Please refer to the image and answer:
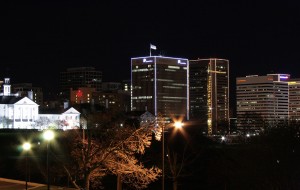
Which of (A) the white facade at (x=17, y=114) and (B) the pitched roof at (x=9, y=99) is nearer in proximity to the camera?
(A) the white facade at (x=17, y=114)

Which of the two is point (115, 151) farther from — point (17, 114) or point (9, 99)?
point (9, 99)

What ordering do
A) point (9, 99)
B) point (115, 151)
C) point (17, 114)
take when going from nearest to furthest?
point (115, 151) → point (17, 114) → point (9, 99)

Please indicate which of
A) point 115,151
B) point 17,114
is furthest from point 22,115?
point 115,151

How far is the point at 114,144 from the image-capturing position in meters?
25.4

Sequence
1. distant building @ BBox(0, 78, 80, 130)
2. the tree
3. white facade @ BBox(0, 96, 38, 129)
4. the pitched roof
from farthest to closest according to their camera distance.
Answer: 1. the pitched roof
2. white facade @ BBox(0, 96, 38, 129)
3. distant building @ BBox(0, 78, 80, 130)
4. the tree

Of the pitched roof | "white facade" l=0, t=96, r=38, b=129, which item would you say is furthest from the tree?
the pitched roof

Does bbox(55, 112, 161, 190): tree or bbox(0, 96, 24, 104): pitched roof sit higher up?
bbox(0, 96, 24, 104): pitched roof

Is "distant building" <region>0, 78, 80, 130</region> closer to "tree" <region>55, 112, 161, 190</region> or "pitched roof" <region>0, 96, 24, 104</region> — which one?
"pitched roof" <region>0, 96, 24, 104</region>

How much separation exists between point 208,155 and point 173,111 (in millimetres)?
121582

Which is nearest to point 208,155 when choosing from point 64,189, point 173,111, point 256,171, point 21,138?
point 256,171

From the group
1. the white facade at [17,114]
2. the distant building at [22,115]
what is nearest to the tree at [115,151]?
the distant building at [22,115]

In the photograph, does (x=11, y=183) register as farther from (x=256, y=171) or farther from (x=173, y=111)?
(x=173, y=111)

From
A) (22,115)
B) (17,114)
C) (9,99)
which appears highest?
(9,99)

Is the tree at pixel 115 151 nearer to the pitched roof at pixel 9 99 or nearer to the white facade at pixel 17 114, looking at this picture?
the white facade at pixel 17 114
